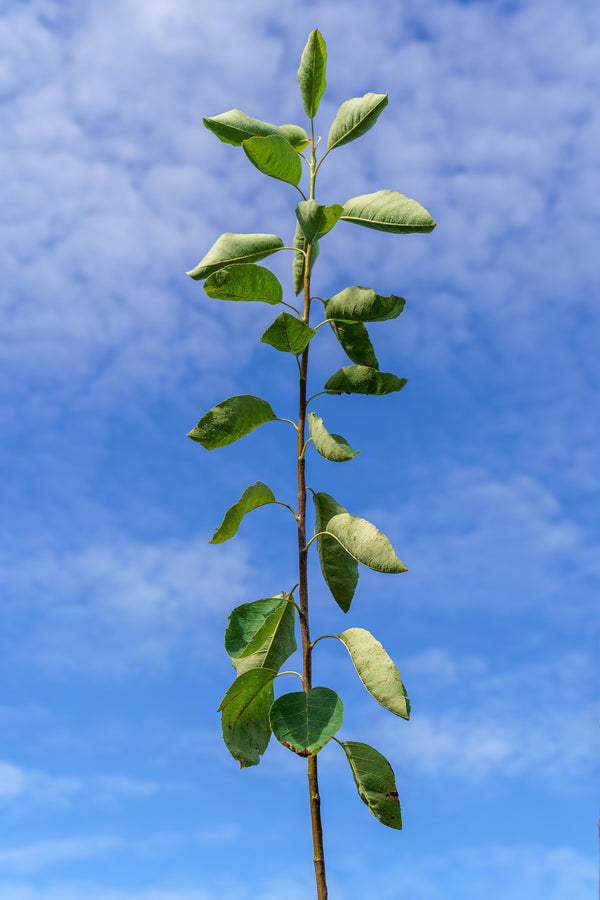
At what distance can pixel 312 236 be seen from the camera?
319 cm

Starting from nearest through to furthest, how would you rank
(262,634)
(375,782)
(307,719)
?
(307,719)
(375,782)
(262,634)

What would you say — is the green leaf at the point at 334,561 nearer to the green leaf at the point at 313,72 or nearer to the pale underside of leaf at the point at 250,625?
the pale underside of leaf at the point at 250,625

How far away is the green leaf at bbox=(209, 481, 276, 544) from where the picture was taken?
2.97 meters

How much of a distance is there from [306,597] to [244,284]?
135 centimetres

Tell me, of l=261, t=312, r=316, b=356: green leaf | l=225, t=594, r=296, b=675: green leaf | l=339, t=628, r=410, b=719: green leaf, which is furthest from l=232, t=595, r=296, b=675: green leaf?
l=261, t=312, r=316, b=356: green leaf

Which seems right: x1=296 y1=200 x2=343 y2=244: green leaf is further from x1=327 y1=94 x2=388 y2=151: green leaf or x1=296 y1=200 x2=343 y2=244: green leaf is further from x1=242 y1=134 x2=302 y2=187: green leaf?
x1=327 y1=94 x2=388 y2=151: green leaf

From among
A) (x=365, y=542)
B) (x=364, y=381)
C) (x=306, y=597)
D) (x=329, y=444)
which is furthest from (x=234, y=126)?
(x=306, y=597)

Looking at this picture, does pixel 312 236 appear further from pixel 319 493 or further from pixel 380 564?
pixel 380 564

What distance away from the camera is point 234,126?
3387 millimetres

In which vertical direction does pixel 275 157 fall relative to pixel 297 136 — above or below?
below

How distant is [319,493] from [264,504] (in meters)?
0.33

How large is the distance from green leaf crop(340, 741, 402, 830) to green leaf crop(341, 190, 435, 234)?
2167mm

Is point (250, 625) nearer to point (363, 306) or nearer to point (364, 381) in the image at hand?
point (364, 381)

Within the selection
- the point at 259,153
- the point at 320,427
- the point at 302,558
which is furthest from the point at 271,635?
the point at 259,153
